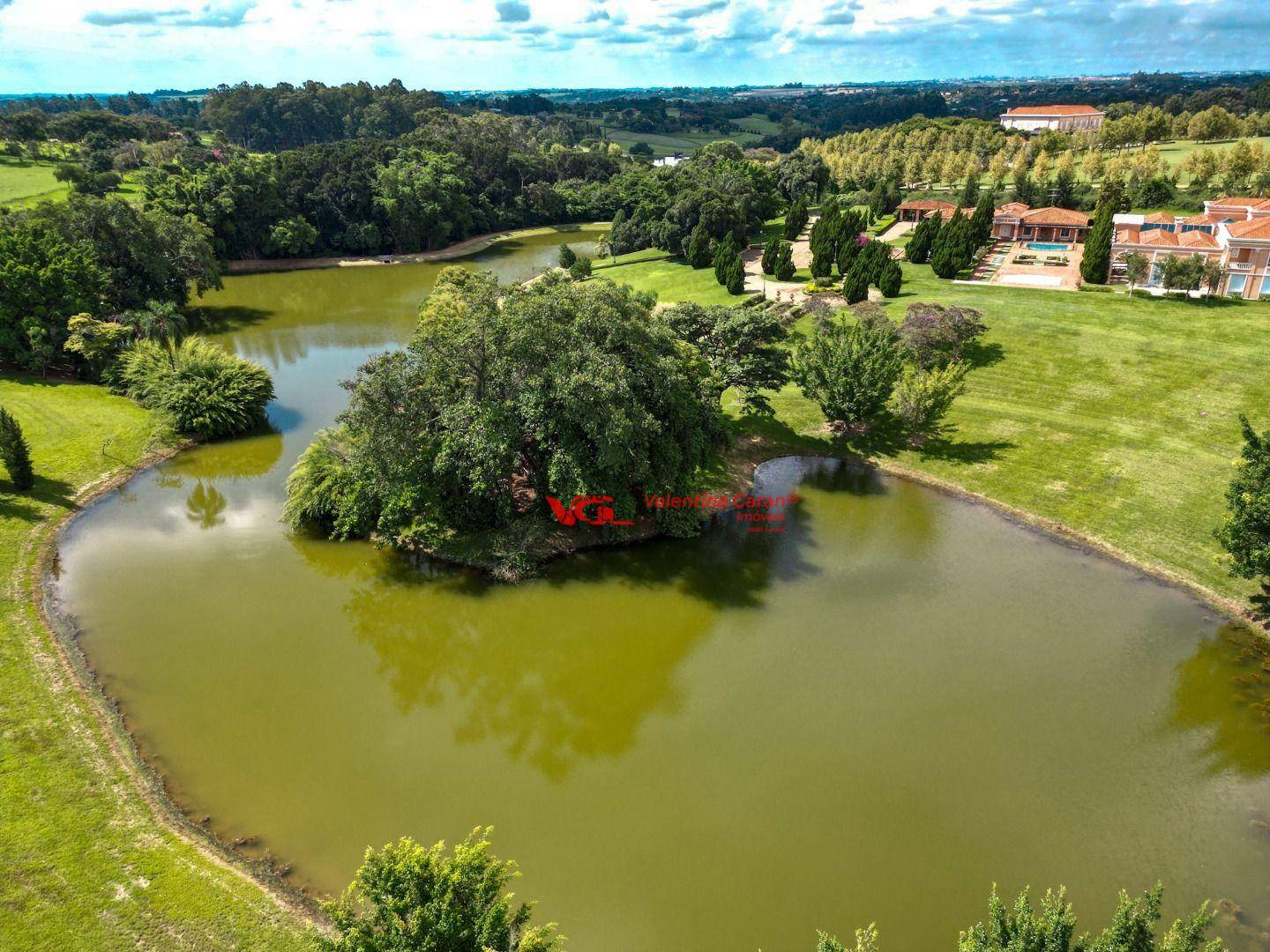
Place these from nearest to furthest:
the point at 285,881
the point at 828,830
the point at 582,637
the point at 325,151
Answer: the point at 285,881, the point at 828,830, the point at 582,637, the point at 325,151

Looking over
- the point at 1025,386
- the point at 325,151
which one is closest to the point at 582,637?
the point at 1025,386

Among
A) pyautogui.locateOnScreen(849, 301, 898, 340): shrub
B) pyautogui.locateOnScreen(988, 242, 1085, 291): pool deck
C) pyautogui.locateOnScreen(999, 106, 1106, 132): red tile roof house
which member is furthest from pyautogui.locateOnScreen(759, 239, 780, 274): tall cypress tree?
pyautogui.locateOnScreen(999, 106, 1106, 132): red tile roof house

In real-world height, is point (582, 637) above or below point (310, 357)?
below

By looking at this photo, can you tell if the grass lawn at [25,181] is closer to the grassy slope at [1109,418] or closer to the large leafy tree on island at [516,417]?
the large leafy tree on island at [516,417]

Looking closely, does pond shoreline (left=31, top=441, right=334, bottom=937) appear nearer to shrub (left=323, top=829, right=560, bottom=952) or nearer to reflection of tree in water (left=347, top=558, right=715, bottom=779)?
shrub (left=323, top=829, right=560, bottom=952)

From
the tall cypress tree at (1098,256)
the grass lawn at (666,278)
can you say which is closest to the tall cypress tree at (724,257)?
the grass lawn at (666,278)

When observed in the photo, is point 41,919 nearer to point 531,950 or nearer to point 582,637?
point 531,950

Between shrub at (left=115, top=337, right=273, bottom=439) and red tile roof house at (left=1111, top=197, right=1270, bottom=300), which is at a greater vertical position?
red tile roof house at (left=1111, top=197, right=1270, bottom=300)
